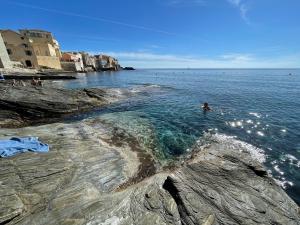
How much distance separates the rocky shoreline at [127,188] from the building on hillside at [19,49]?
83.8 meters

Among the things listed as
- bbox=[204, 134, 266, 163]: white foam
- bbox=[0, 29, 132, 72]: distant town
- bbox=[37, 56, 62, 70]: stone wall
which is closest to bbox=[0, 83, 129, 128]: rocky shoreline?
bbox=[204, 134, 266, 163]: white foam

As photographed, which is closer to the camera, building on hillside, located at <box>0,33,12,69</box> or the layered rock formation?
the layered rock formation

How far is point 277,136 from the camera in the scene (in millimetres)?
16625

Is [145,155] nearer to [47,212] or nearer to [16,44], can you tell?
[47,212]

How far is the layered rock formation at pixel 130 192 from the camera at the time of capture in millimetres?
6234

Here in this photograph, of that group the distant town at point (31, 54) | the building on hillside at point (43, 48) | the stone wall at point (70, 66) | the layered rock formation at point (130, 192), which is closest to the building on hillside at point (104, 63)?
the distant town at point (31, 54)

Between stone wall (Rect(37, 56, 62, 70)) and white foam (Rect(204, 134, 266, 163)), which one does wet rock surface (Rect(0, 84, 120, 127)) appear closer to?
white foam (Rect(204, 134, 266, 163))

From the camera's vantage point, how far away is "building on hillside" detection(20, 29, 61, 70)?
86344mm

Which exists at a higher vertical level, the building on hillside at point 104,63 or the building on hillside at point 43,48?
the building on hillside at point 43,48

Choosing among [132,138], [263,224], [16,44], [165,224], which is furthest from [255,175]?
[16,44]

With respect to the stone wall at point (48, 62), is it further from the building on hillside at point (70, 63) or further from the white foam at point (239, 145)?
the white foam at point (239, 145)

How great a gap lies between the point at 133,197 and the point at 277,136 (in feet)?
54.4

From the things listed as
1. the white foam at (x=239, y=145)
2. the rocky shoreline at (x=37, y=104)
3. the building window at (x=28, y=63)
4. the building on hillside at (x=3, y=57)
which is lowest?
the white foam at (x=239, y=145)

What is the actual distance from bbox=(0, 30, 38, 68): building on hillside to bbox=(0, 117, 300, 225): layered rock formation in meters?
87.4
